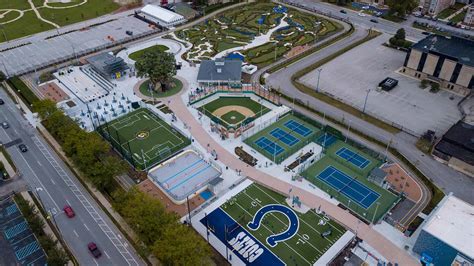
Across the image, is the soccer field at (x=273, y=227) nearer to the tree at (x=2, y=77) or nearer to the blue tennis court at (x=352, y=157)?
the blue tennis court at (x=352, y=157)

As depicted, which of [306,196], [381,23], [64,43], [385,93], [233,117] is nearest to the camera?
[306,196]

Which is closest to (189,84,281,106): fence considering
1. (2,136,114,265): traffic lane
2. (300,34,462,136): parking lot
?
(300,34,462,136): parking lot

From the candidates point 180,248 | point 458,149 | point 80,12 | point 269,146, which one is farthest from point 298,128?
point 80,12

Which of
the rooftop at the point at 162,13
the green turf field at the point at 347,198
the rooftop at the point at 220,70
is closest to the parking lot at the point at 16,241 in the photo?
the green turf field at the point at 347,198

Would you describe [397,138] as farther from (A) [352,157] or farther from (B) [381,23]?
(B) [381,23]

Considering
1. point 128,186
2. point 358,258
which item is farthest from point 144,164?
point 358,258

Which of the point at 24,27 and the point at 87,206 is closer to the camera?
the point at 87,206
